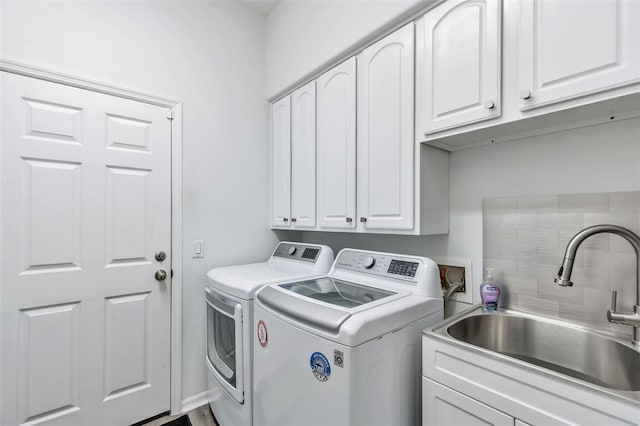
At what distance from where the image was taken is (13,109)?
59.7 inches

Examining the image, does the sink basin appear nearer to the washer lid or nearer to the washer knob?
the washer knob

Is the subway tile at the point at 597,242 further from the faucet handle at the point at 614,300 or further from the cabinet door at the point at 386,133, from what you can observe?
the cabinet door at the point at 386,133

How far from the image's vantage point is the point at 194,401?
6.70 ft

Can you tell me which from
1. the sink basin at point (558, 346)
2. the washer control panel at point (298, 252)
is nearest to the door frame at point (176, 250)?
the washer control panel at point (298, 252)

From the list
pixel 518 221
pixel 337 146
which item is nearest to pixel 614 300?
pixel 518 221

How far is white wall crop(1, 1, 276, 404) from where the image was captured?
5.35ft

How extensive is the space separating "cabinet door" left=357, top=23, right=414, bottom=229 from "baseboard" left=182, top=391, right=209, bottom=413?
5.53 feet

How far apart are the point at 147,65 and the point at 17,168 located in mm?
939

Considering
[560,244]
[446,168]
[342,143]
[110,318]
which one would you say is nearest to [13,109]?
[110,318]

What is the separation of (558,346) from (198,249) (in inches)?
81.8

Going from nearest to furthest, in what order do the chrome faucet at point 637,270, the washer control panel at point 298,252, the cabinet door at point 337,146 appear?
the chrome faucet at point 637,270, the cabinet door at point 337,146, the washer control panel at point 298,252

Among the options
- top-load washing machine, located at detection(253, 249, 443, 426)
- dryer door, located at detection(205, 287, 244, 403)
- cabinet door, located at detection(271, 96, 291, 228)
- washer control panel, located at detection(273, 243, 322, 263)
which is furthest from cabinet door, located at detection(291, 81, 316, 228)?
dryer door, located at detection(205, 287, 244, 403)

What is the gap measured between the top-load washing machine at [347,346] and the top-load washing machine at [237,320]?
8cm

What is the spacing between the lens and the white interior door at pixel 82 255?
5.00 ft
